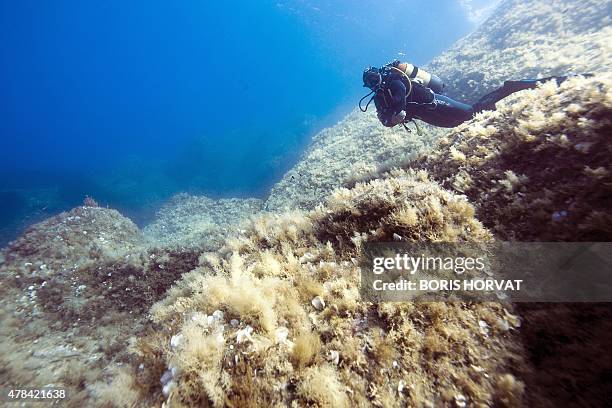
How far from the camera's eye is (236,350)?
3244mm

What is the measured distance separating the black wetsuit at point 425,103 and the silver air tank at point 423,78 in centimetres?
34

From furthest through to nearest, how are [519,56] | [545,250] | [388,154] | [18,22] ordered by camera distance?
[18,22], [519,56], [388,154], [545,250]

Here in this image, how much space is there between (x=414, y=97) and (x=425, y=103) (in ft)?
1.27

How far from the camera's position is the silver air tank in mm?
8633

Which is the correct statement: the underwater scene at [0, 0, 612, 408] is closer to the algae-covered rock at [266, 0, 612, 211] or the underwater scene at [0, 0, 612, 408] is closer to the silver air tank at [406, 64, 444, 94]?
the silver air tank at [406, 64, 444, 94]

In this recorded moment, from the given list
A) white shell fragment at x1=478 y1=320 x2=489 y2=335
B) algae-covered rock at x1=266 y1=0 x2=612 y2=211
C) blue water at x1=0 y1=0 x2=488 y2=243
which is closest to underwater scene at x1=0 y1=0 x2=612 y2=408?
white shell fragment at x1=478 y1=320 x2=489 y2=335

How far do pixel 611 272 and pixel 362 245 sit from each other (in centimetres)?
287

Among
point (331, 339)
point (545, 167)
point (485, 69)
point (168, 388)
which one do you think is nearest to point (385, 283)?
point (331, 339)

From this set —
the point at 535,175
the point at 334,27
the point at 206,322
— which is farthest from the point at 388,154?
the point at 334,27

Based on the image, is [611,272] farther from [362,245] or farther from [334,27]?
[334,27]

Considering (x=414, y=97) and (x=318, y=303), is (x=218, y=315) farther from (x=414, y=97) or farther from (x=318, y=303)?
(x=414, y=97)

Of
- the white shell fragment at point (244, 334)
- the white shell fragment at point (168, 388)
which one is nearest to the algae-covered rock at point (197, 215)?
the white shell fragment at point (244, 334)

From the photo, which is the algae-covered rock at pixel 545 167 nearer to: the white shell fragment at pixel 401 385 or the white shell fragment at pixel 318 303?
the white shell fragment at pixel 401 385

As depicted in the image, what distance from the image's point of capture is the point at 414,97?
8.66m
